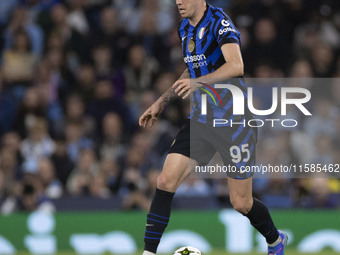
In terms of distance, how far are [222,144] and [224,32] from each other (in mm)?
907

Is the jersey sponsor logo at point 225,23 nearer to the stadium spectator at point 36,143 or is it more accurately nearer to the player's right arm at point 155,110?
the player's right arm at point 155,110

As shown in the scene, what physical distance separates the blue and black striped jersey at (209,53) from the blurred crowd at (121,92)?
149 inches

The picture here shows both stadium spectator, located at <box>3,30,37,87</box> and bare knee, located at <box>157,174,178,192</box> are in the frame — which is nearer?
bare knee, located at <box>157,174,178,192</box>

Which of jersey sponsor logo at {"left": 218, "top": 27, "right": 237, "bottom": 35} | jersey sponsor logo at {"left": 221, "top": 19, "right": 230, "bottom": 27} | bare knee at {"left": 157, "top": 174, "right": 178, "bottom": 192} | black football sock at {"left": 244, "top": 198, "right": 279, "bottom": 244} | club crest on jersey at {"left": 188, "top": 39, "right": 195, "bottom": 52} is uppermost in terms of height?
jersey sponsor logo at {"left": 221, "top": 19, "right": 230, "bottom": 27}

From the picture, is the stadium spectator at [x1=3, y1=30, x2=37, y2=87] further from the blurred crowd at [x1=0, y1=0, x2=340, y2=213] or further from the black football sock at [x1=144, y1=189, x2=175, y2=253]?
the black football sock at [x1=144, y1=189, x2=175, y2=253]

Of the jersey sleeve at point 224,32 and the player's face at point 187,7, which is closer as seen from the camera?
the jersey sleeve at point 224,32

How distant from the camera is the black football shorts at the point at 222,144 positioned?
6449mm

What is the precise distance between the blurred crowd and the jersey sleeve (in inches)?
163

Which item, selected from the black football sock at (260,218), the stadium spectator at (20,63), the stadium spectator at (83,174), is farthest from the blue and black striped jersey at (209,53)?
the stadium spectator at (20,63)

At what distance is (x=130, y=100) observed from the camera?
11914mm

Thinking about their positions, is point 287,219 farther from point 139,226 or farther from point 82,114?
point 82,114

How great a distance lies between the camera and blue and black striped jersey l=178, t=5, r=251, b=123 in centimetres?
Answer: 636

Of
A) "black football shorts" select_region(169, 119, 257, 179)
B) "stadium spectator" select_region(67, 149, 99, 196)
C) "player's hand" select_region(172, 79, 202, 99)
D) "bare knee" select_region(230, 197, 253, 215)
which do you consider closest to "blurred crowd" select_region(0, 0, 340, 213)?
"stadium spectator" select_region(67, 149, 99, 196)

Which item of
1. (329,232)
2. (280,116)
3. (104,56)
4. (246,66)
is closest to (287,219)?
(329,232)
